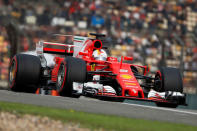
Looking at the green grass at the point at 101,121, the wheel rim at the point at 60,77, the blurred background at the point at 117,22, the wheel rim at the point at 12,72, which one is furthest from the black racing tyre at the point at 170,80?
the blurred background at the point at 117,22

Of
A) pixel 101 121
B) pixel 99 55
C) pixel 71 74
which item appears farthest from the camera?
pixel 99 55

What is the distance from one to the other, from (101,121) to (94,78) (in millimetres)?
4897

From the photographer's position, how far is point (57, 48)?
42.1 feet

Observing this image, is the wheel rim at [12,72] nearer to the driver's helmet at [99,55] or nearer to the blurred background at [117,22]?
the driver's helmet at [99,55]

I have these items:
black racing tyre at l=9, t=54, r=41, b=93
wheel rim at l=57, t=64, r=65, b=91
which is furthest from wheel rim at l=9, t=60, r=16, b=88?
wheel rim at l=57, t=64, r=65, b=91

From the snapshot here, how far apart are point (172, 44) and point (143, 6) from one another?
4.08 m

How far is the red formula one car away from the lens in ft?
31.8

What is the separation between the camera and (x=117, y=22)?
2295 centimetres

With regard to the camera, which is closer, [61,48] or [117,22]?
[61,48]

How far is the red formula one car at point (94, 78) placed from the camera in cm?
970

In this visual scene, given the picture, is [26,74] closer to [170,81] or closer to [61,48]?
[61,48]

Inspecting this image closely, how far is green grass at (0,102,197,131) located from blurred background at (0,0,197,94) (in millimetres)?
11190

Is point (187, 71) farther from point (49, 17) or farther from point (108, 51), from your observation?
point (49, 17)

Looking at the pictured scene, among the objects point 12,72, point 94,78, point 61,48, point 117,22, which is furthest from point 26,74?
point 117,22
